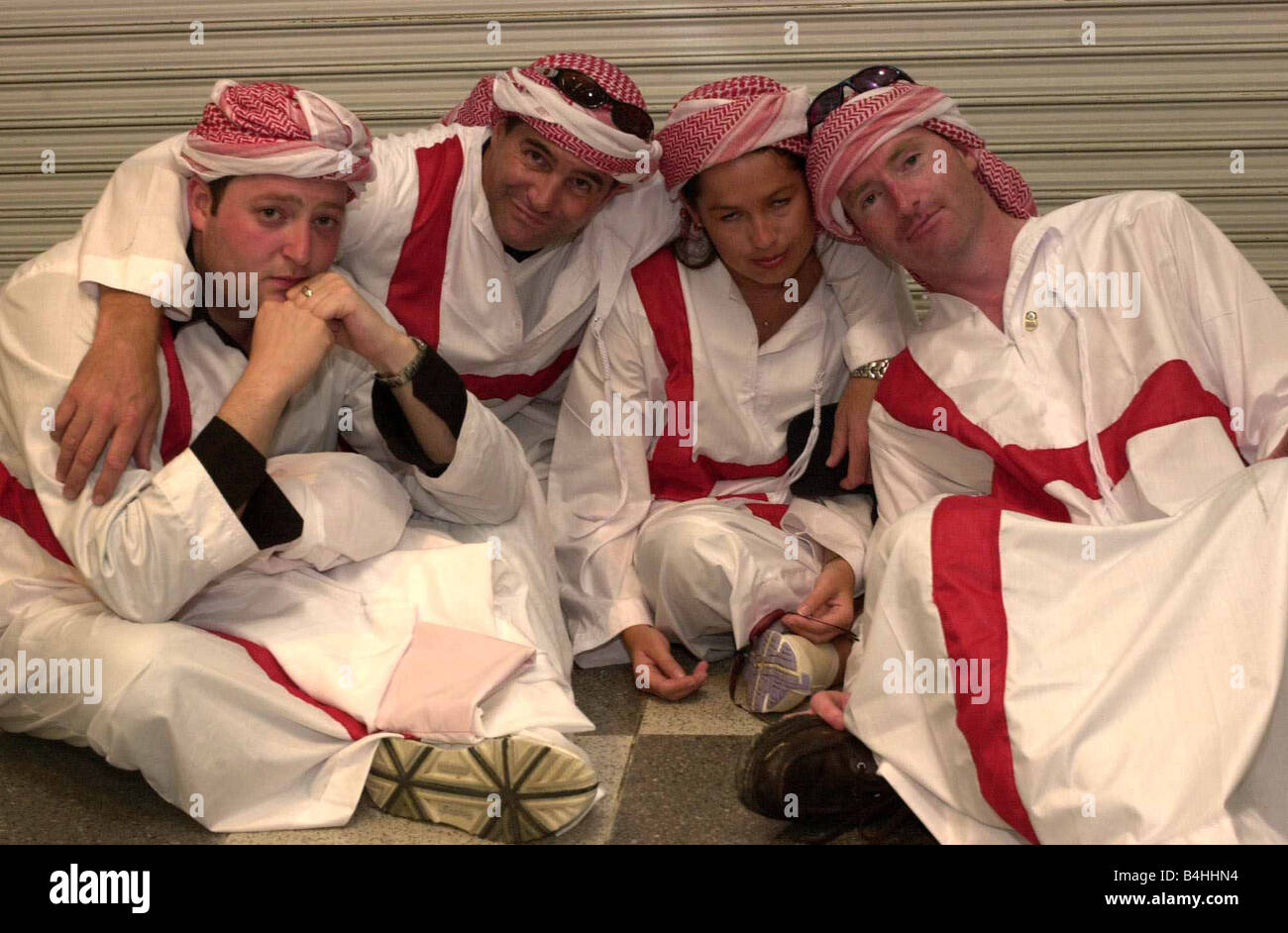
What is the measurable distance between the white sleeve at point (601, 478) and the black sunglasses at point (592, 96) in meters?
0.39

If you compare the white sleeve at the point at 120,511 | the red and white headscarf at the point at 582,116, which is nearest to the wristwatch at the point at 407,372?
the white sleeve at the point at 120,511

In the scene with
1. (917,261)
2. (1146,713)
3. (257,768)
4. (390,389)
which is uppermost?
(917,261)

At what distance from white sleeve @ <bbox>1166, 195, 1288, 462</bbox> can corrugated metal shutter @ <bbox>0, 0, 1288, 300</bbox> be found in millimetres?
1552

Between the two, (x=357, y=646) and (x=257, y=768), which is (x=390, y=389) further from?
(x=257, y=768)

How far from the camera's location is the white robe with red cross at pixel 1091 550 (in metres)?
1.76

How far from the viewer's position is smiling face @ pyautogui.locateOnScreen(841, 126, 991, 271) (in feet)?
7.89

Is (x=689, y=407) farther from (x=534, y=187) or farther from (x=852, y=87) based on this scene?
(x=852, y=87)

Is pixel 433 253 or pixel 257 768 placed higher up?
pixel 433 253

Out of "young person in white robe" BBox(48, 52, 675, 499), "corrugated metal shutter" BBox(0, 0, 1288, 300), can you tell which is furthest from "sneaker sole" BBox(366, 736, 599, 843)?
"corrugated metal shutter" BBox(0, 0, 1288, 300)

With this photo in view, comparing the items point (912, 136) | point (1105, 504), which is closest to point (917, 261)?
point (912, 136)

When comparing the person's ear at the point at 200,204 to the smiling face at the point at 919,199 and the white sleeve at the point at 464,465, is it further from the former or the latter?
the smiling face at the point at 919,199

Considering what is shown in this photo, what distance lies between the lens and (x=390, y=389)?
91.5 inches

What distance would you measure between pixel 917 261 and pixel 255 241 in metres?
1.24

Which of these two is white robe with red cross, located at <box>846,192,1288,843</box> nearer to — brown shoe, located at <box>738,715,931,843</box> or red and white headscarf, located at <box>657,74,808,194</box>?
brown shoe, located at <box>738,715,931,843</box>
